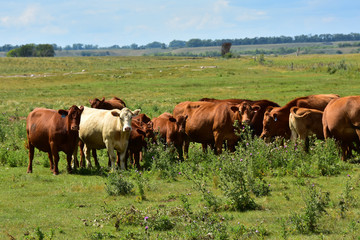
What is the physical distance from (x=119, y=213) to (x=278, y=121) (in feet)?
24.4

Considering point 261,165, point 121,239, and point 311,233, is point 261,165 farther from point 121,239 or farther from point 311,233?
point 121,239

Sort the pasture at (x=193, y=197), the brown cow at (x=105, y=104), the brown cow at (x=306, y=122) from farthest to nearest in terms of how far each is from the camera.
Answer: the brown cow at (x=105, y=104)
the brown cow at (x=306, y=122)
the pasture at (x=193, y=197)

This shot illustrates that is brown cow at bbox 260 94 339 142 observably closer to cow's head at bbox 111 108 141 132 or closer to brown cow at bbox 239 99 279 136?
brown cow at bbox 239 99 279 136

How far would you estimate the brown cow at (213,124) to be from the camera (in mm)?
13500

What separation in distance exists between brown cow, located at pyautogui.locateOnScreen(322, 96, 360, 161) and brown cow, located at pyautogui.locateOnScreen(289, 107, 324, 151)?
0.62 meters

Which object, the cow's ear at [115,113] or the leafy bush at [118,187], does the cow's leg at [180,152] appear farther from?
the leafy bush at [118,187]

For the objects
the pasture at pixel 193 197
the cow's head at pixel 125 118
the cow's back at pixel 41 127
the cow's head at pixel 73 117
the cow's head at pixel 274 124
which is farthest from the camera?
the cow's head at pixel 274 124

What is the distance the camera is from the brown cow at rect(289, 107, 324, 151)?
43.3ft

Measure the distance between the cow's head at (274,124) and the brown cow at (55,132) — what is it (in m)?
5.52

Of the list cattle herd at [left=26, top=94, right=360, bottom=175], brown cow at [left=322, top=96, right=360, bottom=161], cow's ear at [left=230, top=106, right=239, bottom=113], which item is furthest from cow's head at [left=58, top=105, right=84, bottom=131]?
brown cow at [left=322, top=96, right=360, bottom=161]

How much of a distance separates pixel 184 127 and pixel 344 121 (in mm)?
4501

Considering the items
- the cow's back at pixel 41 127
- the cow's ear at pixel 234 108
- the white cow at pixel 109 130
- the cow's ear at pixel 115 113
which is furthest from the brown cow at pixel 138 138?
the cow's ear at pixel 234 108

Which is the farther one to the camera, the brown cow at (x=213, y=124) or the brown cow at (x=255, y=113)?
the brown cow at (x=213, y=124)

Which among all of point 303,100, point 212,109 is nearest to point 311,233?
point 212,109
